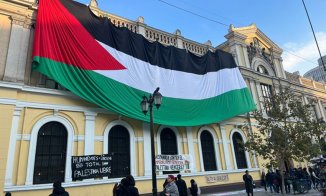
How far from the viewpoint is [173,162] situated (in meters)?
16.1

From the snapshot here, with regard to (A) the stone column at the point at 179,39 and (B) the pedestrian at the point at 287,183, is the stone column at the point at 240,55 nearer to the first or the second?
(A) the stone column at the point at 179,39

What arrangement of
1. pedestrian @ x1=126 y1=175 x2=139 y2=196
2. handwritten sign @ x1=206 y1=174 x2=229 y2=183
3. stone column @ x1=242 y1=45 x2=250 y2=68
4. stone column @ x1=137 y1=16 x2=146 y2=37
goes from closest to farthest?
pedestrian @ x1=126 y1=175 x2=139 y2=196
handwritten sign @ x1=206 y1=174 x2=229 y2=183
stone column @ x1=137 y1=16 x2=146 y2=37
stone column @ x1=242 y1=45 x2=250 y2=68

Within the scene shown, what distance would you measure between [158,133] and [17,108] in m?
8.16

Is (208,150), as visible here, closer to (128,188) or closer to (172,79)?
A: (172,79)

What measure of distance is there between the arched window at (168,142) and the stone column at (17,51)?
892 centimetres

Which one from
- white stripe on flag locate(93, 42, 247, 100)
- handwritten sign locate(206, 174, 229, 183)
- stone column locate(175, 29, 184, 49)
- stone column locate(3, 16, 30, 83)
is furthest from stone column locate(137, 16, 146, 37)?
handwritten sign locate(206, 174, 229, 183)

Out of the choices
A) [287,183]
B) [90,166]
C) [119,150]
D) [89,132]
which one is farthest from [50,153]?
[287,183]

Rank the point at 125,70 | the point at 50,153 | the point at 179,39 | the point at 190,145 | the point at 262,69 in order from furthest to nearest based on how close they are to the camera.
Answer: the point at 262,69
the point at 179,39
the point at 190,145
the point at 125,70
the point at 50,153

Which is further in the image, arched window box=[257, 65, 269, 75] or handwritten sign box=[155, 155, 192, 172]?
arched window box=[257, 65, 269, 75]

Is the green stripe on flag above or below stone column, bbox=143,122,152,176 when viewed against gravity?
above

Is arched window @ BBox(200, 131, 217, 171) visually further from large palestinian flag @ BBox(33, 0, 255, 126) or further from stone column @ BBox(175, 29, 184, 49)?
stone column @ BBox(175, 29, 184, 49)

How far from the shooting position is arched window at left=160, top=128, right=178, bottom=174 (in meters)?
17.0

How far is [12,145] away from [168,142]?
907cm

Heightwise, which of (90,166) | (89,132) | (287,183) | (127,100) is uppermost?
(127,100)
